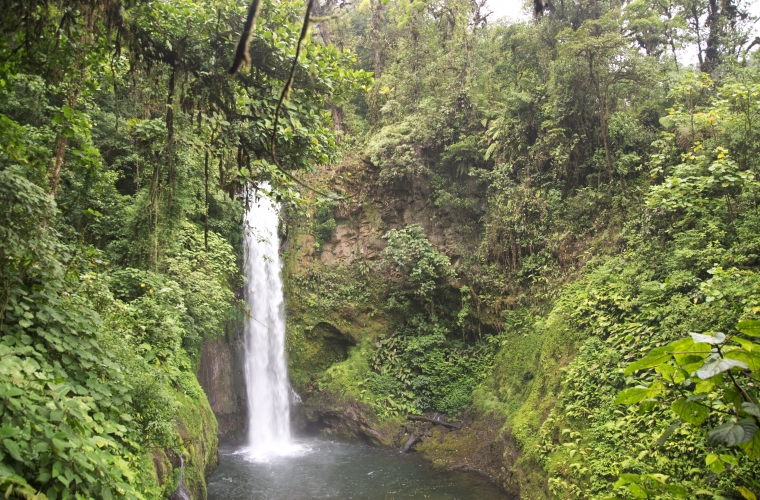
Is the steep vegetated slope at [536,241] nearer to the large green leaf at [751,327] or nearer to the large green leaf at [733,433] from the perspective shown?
the large green leaf at [733,433]

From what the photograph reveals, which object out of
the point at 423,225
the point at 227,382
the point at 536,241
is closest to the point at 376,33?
the point at 423,225

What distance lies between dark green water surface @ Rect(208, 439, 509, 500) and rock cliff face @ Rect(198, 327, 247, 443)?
1097mm

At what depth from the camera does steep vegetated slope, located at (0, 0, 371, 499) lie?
3.08 meters

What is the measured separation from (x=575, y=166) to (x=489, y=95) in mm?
4444

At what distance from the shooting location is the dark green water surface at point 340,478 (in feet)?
29.8

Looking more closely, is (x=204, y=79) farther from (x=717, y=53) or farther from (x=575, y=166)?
(x=717, y=53)

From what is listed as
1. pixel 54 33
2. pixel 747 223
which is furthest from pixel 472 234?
pixel 54 33

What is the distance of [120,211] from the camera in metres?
9.20

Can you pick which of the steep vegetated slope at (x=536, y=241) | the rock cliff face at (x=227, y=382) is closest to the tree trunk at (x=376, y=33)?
the steep vegetated slope at (x=536, y=241)

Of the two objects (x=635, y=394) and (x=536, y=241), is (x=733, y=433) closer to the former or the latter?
(x=635, y=394)

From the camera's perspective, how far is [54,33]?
477cm

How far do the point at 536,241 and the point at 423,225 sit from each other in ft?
12.8

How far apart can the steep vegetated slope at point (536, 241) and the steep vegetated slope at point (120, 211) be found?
194 centimetres

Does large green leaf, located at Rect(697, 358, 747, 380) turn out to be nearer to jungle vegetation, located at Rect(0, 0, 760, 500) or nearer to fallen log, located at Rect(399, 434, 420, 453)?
jungle vegetation, located at Rect(0, 0, 760, 500)
